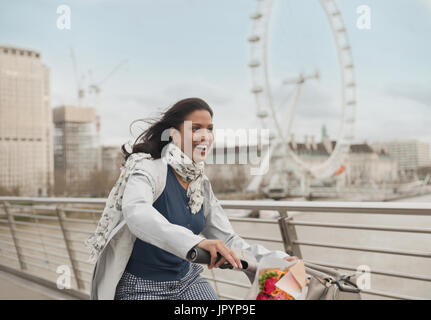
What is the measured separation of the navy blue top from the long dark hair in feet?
0.34

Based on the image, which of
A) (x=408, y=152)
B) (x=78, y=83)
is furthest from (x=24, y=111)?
(x=408, y=152)

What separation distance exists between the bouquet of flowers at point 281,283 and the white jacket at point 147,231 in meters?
0.10

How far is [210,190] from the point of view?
147cm

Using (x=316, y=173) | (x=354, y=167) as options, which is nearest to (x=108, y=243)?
(x=316, y=173)

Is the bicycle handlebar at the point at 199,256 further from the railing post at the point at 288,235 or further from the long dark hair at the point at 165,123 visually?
the railing post at the point at 288,235

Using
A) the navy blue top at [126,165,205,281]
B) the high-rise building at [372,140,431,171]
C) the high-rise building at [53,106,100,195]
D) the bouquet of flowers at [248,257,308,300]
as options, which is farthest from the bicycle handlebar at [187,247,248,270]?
the high-rise building at [372,140,431,171]

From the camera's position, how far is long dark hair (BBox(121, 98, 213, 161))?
140cm

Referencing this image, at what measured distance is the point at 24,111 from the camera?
64.0 m

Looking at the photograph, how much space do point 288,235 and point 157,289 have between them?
1231 millimetres

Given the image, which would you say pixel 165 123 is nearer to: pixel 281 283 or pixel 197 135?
pixel 197 135

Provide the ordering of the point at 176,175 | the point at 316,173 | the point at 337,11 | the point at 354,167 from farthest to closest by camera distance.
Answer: the point at 354,167, the point at 316,173, the point at 337,11, the point at 176,175

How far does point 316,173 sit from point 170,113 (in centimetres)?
3739

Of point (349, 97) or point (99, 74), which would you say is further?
point (99, 74)
